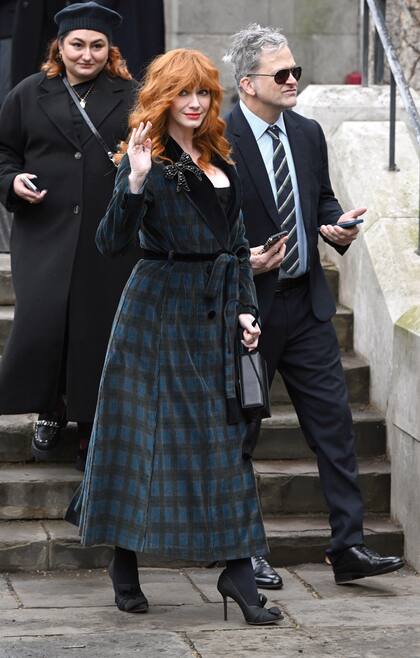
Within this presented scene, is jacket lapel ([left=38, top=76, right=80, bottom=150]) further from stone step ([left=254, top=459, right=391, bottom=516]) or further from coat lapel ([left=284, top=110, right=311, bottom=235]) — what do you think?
stone step ([left=254, top=459, right=391, bottom=516])

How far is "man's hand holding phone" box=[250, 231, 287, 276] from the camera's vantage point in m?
6.20

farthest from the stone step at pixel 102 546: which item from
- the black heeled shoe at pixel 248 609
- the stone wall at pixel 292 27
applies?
the stone wall at pixel 292 27

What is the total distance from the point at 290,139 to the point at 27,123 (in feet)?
3.72

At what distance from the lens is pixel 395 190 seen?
798cm

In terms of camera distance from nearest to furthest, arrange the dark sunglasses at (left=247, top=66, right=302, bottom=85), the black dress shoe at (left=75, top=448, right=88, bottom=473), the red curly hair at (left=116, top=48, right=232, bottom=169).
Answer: the red curly hair at (left=116, top=48, right=232, bottom=169), the dark sunglasses at (left=247, top=66, right=302, bottom=85), the black dress shoe at (left=75, top=448, right=88, bottom=473)

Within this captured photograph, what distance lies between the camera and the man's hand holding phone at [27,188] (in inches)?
269

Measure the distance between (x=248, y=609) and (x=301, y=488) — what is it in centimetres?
129

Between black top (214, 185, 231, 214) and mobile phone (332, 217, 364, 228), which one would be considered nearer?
black top (214, 185, 231, 214)

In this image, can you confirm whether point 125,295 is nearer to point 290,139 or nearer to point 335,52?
point 290,139

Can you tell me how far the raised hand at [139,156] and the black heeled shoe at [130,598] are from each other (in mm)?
1474

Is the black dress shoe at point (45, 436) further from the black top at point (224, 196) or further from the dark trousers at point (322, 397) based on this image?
the black top at point (224, 196)

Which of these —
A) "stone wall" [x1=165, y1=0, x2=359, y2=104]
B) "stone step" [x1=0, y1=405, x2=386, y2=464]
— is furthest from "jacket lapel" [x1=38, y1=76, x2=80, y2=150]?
"stone wall" [x1=165, y1=0, x2=359, y2=104]

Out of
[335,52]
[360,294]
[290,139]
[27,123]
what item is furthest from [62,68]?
[335,52]

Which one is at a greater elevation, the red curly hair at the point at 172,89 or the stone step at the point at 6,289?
the red curly hair at the point at 172,89
